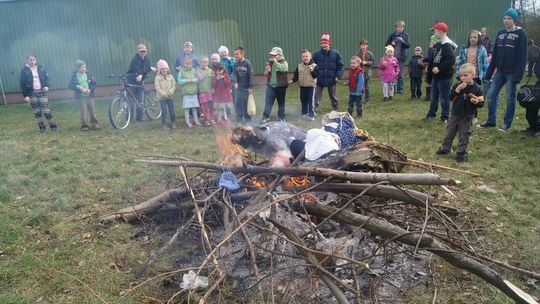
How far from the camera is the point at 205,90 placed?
967 cm

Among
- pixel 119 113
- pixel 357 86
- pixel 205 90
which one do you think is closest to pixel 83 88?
pixel 119 113

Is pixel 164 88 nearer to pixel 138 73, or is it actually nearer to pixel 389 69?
pixel 138 73

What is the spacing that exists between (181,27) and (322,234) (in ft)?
44.6

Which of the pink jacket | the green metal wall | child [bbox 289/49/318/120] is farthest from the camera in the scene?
the green metal wall

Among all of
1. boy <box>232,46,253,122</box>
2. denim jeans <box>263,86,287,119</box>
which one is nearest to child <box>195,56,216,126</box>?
boy <box>232,46,253,122</box>

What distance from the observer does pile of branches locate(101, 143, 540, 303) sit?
10.00ft

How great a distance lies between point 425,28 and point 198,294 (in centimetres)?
1711

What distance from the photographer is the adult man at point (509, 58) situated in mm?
7102

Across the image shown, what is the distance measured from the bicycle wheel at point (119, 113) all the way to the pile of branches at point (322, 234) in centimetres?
571

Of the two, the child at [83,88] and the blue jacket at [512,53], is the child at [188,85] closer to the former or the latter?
the child at [83,88]

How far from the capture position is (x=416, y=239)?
312cm

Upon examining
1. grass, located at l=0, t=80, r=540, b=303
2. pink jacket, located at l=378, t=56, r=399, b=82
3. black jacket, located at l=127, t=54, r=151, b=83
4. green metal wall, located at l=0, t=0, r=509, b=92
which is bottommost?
grass, located at l=0, t=80, r=540, b=303

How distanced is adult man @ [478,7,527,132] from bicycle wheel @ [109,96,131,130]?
762 cm

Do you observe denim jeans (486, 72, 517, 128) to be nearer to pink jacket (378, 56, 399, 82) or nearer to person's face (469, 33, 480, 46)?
person's face (469, 33, 480, 46)
